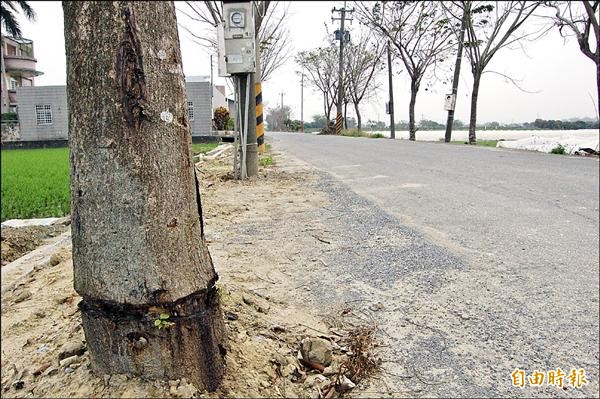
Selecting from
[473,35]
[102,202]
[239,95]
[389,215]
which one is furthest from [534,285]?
[473,35]

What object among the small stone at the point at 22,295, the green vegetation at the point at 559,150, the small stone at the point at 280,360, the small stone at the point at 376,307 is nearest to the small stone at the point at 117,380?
the small stone at the point at 280,360

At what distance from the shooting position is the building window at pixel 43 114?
18688 mm

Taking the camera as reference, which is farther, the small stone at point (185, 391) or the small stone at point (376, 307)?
the small stone at point (376, 307)

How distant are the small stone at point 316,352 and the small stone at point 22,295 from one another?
112 cm

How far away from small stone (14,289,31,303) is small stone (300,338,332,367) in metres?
1.12


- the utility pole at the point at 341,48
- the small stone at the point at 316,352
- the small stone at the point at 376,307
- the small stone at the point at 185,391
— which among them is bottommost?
the small stone at the point at 376,307

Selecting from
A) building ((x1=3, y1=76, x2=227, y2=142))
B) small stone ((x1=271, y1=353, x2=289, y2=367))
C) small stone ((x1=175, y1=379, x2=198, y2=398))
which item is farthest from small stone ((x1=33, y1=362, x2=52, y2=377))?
building ((x1=3, y1=76, x2=227, y2=142))

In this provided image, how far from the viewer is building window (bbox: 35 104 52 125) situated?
18.7 meters

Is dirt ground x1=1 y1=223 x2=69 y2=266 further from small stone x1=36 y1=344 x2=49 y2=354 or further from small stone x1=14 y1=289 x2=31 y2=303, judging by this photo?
small stone x1=36 y1=344 x2=49 y2=354

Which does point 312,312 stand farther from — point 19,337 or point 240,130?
point 240,130

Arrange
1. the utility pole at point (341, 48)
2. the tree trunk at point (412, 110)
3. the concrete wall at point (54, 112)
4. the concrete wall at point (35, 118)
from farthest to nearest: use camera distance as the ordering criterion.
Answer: the utility pole at point (341, 48) < the tree trunk at point (412, 110) < the concrete wall at point (35, 118) < the concrete wall at point (54, 112)

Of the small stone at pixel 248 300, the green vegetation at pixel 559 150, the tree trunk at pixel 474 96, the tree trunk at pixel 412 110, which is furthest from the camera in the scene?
the tree trunk at pixel 412 110

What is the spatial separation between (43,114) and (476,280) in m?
20.9

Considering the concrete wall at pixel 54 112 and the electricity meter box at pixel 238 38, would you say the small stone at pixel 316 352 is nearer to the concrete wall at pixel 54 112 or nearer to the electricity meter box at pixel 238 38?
the electricity meter box at pixel 238 38
